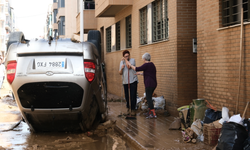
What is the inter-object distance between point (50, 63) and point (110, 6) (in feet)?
29.0

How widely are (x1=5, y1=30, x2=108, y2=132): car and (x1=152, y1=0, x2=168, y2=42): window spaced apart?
4260 mm

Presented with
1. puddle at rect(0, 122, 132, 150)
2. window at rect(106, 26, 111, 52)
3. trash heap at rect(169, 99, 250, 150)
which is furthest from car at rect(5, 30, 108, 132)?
window at rect(106, 26, 111, 52)

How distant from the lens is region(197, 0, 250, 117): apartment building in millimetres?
6266

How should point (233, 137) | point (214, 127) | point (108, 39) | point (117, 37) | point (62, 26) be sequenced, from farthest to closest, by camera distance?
1. point (62, 26)
2. point (108, 39)
3. point (117, 37)
4. point (214, 127)
5. point (233, 137)

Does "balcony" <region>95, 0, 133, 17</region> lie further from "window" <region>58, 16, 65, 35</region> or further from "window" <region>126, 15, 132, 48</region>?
"window" <region>58, 16, 65, 35</region>

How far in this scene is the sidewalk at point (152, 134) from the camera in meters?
5.98

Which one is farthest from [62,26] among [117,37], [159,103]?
[159,103]

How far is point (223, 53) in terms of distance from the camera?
273 inches

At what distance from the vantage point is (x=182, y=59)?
31.1 ft

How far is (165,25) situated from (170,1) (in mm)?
936

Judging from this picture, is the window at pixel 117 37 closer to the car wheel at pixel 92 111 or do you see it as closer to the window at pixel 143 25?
the window at pixel 143 25

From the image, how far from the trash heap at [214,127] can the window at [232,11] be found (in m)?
1.77

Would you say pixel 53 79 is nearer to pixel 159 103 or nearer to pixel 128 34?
pixel 159 103

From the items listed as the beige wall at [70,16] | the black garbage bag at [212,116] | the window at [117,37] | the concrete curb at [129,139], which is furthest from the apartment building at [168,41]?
the beige wall at [70,16]
